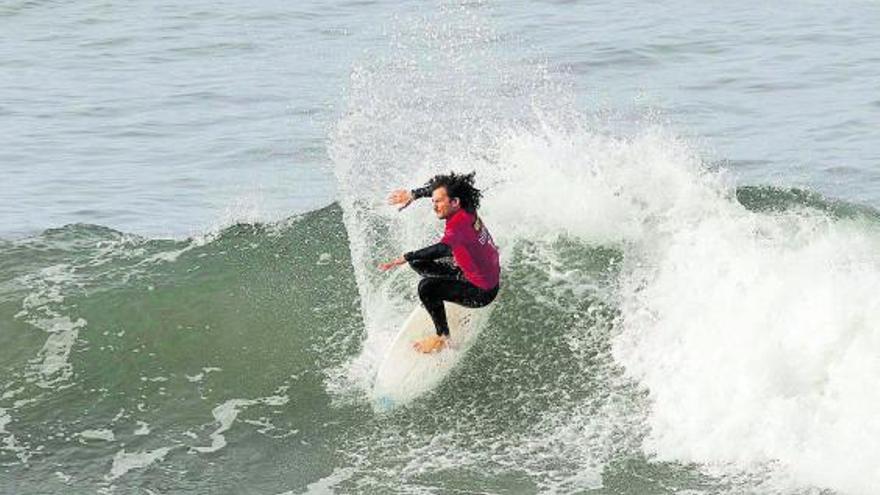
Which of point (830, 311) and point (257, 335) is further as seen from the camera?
point (257, 335)

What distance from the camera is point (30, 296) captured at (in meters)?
13.9

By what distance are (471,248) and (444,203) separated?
37 cm

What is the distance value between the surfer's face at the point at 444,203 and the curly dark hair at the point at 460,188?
0.03 m

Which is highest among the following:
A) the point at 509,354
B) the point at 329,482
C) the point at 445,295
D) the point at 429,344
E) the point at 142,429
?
the point at 445,295

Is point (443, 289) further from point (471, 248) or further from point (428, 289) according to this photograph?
point (471, 248)

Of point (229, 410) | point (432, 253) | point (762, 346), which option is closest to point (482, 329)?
point (432, 253)

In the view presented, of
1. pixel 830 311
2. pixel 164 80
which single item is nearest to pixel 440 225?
pixel 830 311

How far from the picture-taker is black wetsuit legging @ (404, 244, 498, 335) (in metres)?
11.3

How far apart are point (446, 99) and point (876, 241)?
1011cm

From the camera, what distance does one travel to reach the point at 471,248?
11156mm

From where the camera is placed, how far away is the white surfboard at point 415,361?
11.5 metres

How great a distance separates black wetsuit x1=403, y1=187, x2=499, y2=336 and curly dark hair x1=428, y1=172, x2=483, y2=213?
14cm

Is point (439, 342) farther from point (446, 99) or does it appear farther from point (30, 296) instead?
point (446, 99)

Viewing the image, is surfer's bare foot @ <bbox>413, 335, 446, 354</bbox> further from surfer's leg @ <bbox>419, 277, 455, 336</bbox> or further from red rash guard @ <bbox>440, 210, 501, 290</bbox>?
red rash guard @ <bbox>440, 210, 501, 290</bbox>
